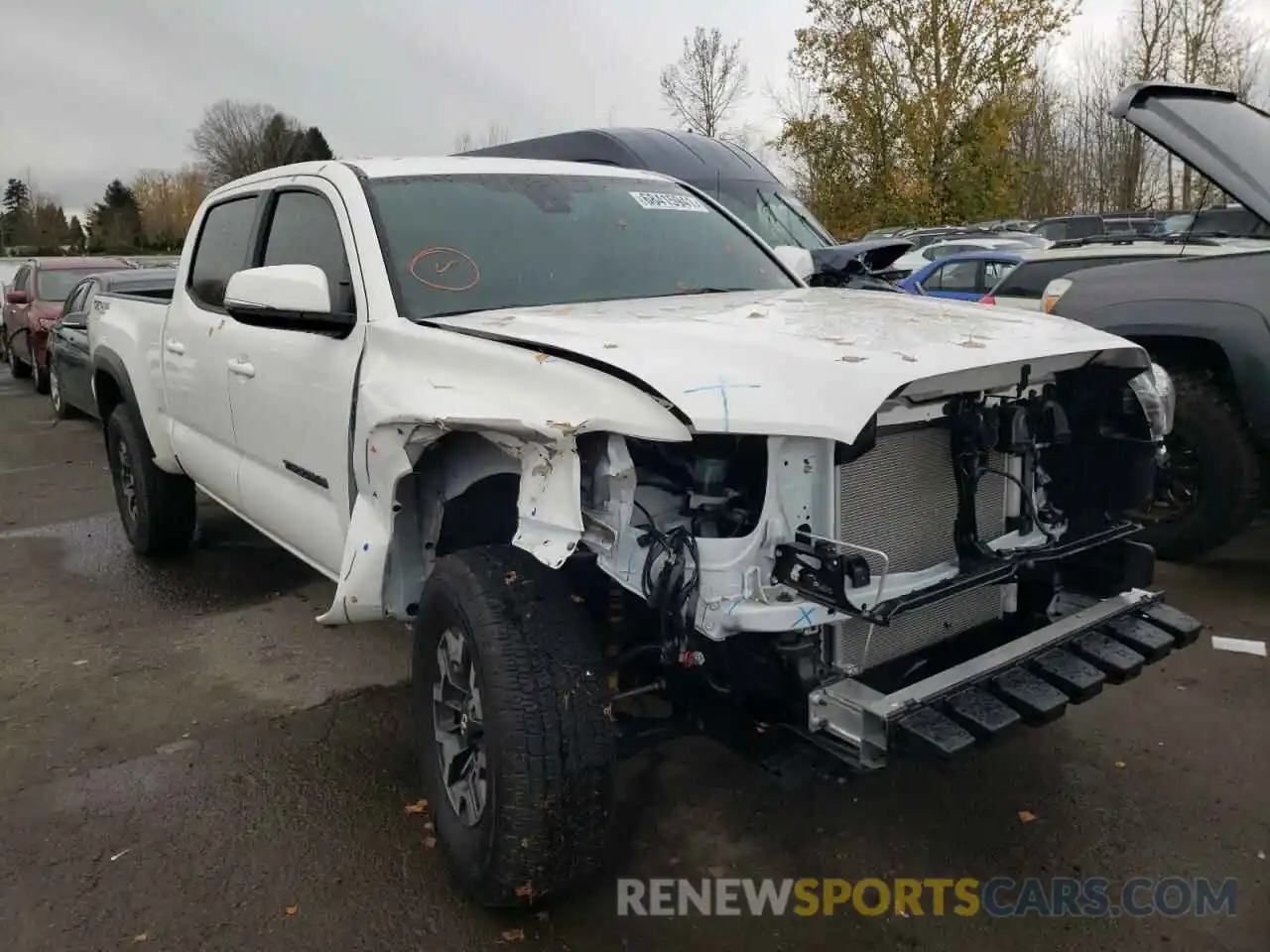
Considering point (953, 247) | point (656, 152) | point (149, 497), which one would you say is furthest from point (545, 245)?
point (953, 247)

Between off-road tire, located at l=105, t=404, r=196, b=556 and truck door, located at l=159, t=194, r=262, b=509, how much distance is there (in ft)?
2.09

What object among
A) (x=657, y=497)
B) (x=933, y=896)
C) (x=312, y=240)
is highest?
(x=312, y=240)

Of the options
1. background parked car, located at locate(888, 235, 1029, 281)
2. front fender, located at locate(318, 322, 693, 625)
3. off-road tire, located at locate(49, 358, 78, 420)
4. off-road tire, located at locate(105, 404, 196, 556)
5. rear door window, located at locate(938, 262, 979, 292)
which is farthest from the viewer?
background parked car, located at locate(888, 235, 1029, 281)

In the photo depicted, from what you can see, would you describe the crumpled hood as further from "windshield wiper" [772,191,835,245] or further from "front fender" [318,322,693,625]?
"windshield wiper" [772,191,835,245]

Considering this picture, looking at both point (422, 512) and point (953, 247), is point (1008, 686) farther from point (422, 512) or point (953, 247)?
point (953, 247)

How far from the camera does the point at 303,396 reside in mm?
3514

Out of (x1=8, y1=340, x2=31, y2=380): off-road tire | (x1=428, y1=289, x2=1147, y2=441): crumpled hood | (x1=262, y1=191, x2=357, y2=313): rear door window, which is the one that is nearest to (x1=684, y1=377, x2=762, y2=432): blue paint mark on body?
(x1=428, y1=289, x2=1147, y2=441): crumpled hood

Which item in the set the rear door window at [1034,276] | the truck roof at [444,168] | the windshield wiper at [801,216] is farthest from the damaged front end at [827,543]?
the windshield wiper at [801,216]

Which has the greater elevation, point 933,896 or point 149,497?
point 149,497

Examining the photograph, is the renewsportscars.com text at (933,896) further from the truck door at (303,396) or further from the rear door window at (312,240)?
the rear door window at (312,240)

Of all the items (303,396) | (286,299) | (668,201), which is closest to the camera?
(286,299)

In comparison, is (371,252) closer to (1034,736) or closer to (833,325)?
(833,325)

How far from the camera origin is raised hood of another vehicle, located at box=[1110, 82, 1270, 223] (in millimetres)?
4281

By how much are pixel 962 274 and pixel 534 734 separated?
12.4 meters
